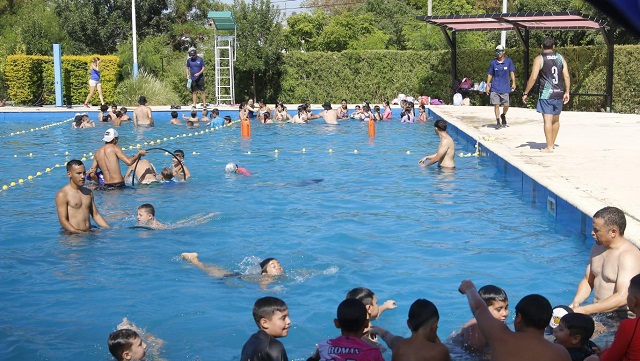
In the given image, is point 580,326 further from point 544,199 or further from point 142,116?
point 142,116

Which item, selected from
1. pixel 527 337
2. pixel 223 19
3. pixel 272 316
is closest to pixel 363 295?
pixel 272 316

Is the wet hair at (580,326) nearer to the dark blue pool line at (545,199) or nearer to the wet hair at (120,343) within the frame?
the wet hair at (120,343)

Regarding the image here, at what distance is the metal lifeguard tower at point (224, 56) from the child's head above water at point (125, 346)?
946 inches

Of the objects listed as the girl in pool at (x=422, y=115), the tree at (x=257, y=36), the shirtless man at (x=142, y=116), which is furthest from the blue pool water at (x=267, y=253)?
the tree at (x=257, y=36)

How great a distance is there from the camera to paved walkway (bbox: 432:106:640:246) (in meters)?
9.09

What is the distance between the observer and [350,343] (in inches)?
171

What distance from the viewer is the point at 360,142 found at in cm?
1967

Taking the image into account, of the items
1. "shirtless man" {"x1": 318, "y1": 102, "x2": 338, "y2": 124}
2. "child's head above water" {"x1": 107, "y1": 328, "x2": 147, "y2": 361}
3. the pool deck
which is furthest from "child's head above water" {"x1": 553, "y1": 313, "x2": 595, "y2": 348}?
"shirtless man" {"x1": 318, "y1": 102, "x2": 338, "y2": 124}

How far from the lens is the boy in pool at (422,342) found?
4508mm

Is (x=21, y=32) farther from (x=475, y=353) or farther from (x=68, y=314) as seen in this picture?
(x=475, y=353)

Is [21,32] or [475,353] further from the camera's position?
[21,32]

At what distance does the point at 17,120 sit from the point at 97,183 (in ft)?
48.4

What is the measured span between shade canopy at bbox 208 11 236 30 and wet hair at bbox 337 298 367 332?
2492 cm

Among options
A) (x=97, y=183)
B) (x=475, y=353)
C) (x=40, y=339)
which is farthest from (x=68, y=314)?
(x=97, y=183)
